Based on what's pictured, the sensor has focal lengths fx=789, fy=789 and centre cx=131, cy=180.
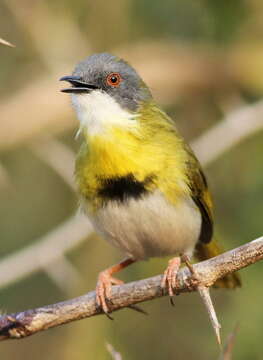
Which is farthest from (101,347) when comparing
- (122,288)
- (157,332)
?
(122,288)

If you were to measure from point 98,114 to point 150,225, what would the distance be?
29.6 inches

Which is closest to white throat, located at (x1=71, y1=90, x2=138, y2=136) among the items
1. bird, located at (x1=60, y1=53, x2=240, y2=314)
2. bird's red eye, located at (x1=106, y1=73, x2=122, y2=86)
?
bird, located at (x1=60, y1=53, x2=240, y2=314)

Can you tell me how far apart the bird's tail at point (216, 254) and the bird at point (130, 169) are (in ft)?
1.16

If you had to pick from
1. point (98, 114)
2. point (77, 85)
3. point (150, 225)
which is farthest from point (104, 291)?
point (77, 85)

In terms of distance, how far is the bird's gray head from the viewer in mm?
4992

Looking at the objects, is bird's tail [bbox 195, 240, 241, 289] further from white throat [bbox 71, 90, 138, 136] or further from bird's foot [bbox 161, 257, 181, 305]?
white throat [bbox 71, 90, 138, 136]

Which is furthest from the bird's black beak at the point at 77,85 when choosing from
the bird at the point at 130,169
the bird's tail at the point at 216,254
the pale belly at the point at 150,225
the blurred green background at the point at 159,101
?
the bird's tail at the point at 216,254

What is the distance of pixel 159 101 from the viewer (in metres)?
6.67

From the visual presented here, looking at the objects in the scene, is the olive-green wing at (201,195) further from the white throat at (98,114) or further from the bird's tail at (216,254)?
the white throat at (98,114)

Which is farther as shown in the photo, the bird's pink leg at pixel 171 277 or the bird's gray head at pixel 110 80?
the bird's gray head at pixel 110 80

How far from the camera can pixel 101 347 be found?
19.2 feet

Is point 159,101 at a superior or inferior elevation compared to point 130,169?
superior

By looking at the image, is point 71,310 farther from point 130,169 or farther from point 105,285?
point 130,169

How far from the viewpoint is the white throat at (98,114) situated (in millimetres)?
4836
